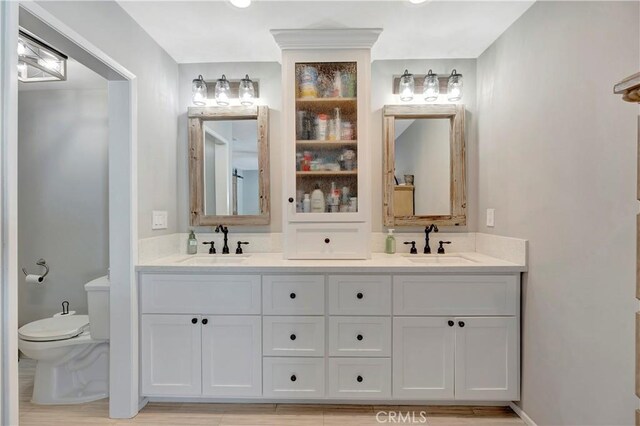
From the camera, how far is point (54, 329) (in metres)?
2.10

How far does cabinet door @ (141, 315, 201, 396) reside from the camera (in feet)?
6.28

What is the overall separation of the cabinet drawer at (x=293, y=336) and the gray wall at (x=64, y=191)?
5.50 ft

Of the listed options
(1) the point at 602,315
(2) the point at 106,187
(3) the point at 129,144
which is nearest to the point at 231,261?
(3) the point at 129,144

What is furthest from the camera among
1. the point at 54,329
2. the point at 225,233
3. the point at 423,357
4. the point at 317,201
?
the point at 225,233

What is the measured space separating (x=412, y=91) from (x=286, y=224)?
129 cm

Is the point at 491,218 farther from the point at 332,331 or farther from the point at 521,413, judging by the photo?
the point at 332,331

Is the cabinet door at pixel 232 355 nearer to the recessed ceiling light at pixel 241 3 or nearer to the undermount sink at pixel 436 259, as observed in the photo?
the undermount sink at pixel 436 259

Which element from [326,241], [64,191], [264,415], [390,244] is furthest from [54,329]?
[390,244]

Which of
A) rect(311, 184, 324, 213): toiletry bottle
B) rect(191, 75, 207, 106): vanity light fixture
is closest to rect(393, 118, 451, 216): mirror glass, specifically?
rect(311, 184, 324, 213): toiletry bottle

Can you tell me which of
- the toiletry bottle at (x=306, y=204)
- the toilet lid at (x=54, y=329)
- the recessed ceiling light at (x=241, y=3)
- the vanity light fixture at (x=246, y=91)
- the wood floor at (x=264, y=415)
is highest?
the recessed ceiling light at (x=241, y=3)

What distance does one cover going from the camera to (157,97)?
2172 millimetres

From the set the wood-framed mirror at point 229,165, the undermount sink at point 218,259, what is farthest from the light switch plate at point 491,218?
the undermount sink at point 218,259

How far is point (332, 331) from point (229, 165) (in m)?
1.38

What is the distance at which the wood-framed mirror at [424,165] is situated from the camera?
7.84 feet
